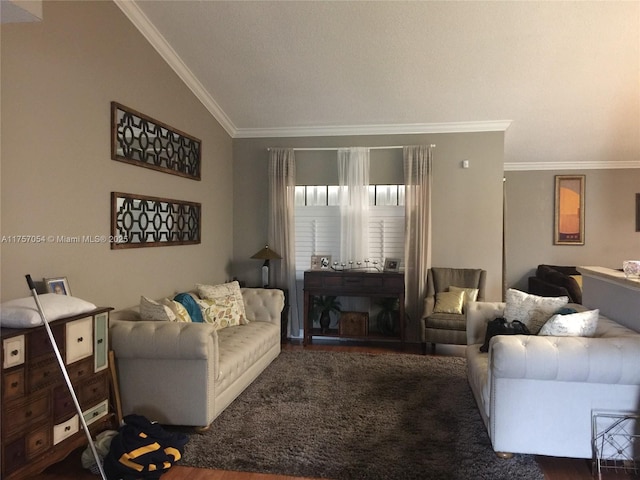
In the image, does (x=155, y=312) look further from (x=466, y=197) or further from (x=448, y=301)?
(x=466, y=197)

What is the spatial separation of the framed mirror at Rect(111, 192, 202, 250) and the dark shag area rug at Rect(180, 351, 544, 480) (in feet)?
5.36

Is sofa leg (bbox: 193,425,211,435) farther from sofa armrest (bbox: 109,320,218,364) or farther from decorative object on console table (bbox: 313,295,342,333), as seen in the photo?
decorative object on console table (bbox: 313,295,342,333)

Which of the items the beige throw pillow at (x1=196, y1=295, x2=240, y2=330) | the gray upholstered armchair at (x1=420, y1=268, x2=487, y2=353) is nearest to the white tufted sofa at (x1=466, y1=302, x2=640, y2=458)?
the gray upholstered armchair at (x1=420, y1=268, x2=487, y2=353)

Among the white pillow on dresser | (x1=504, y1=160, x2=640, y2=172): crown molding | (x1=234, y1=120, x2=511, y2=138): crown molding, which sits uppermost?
(x1=234, y1=120, x2=511, y2=138): crown molding

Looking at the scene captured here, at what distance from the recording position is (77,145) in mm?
3055

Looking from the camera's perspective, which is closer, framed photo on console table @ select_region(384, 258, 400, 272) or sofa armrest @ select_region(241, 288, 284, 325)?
sofa armrest @ select_region(241, 288, 284, 325)

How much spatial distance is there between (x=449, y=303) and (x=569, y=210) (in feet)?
12.9

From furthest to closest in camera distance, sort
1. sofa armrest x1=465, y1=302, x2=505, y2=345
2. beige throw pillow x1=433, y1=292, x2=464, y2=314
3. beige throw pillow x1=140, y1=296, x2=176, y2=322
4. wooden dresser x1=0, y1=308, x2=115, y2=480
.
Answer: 1. beige throw pillow x1=433, y1=292, x2=464, y2=314
2. sofa armrest x1=465, y1=302, x2=505, y2=345
3. beige throw pillow x1=140, y1=296, x2=176, y2=322
4. wooden dresser x1=0, y1=308, x2=115, y2=480

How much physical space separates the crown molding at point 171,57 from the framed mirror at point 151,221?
1253 mm

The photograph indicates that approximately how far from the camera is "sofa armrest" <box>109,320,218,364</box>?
283 centimetres

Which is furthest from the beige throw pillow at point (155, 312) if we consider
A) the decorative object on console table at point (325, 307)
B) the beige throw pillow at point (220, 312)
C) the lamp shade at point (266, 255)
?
the decorative object on console table at point (325, 307)

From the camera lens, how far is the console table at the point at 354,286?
16.5 ft

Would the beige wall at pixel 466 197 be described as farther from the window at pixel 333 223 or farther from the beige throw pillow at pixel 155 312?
the beige throw pillow at pixel 155 312

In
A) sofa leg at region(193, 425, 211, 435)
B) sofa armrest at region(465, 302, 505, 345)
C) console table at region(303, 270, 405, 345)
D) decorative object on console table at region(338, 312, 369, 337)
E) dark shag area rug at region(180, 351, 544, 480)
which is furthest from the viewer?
decorative object on console table at region(338, 312, 369, 337)
